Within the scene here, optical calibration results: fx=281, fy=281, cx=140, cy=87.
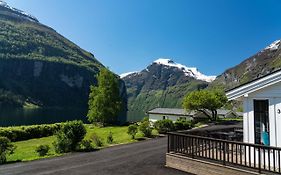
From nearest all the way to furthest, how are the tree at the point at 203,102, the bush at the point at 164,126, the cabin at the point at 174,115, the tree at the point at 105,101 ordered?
the bush at the point at 164,126 < the tree at the point at 105,101 < the tree at the point at 203,102 < the cabin at the point at 174,115

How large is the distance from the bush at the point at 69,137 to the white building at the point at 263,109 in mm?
11902

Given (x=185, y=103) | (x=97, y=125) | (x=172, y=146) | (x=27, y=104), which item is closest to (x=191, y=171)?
(x=172, y=146)

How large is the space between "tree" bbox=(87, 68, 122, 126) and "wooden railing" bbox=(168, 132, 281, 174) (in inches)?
1529

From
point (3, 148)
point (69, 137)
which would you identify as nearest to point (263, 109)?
point (69, 137)

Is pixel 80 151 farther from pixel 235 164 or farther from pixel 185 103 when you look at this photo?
pixel 185 103

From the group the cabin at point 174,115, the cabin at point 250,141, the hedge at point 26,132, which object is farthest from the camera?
the cabin at point 174,115

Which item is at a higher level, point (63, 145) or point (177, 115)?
point (177, 115)

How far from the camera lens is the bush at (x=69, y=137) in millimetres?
19469

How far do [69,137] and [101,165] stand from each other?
5825mm

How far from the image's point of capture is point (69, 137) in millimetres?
19547

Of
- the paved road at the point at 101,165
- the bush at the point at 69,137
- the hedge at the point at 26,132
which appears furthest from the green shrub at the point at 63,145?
the hedge at the point at 26,132

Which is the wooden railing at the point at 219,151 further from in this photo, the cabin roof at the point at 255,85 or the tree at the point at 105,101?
the tree at the point at 105,101

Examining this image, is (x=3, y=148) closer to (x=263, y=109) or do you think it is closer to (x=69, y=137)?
(x=69, y=137)

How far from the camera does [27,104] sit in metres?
196
